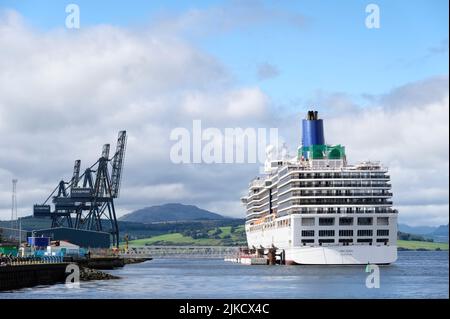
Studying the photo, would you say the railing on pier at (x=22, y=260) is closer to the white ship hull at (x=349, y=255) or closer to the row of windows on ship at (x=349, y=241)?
the white ship hull at (x=349, y=255)

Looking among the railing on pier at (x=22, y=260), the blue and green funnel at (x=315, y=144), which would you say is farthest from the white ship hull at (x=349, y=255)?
the railing on pier at (x=22, y=260)

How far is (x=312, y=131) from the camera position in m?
156

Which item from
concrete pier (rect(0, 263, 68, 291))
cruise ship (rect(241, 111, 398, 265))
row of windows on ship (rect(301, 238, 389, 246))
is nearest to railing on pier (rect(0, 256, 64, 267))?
concrete pier (rect(0, 263, 68, 291))

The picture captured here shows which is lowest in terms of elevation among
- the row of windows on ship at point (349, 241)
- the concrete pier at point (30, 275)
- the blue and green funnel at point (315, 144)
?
the concrete pier at point (30, 275)

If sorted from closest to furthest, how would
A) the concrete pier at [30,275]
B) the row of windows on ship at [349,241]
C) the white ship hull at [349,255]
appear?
the concrete pier at [30,275] → the white ship hull at [349,255] → the row of windows on ship at [349,241]

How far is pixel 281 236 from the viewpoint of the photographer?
14700 cm

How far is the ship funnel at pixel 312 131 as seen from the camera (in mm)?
154500

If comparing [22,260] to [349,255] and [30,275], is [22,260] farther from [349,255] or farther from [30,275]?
[349,255]

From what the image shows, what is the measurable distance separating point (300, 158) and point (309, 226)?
24131mm

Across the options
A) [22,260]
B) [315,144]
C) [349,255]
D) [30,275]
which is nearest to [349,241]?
[349,255]

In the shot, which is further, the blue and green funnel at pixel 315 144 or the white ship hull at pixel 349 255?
the blue and green funnel at pixel 315 144

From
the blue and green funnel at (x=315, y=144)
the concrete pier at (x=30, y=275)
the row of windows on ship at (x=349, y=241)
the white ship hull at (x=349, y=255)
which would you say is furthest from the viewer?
the blue and green funnel at (x=315, y=144)
